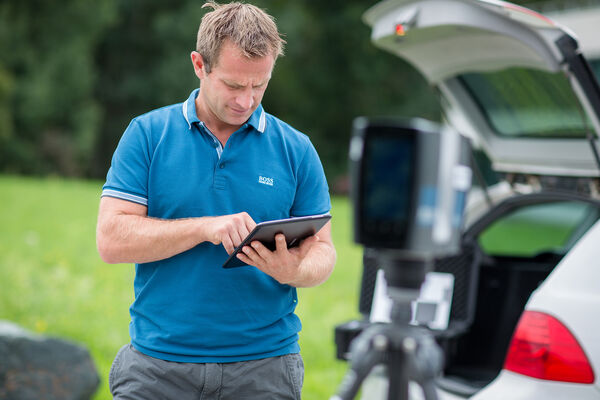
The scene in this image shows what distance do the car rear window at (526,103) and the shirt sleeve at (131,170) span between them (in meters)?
1.80

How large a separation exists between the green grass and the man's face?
10.2ft

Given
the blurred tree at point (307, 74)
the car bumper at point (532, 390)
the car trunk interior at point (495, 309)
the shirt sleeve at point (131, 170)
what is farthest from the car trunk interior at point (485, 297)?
the blurred tree at point (307, 74)

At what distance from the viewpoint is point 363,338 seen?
4.84 feet

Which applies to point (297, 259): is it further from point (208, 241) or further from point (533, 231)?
point (533, 231)

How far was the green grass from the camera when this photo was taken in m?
5.92

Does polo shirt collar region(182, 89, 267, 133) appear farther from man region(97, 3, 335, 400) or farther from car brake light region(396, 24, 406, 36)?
car brake light region(396, 24, 406, 36)

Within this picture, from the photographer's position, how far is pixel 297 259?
2.12m

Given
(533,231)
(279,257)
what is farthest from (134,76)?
(279,257)

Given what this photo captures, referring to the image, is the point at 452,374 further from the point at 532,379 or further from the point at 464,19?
the point at 464,19

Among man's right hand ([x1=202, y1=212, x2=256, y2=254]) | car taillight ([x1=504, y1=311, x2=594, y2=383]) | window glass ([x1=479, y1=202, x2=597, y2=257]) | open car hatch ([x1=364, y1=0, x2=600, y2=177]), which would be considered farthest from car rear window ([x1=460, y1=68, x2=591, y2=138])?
window glass ([x1=479, y1=202, x2=597, y2=257])

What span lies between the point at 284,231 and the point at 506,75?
6.03ft

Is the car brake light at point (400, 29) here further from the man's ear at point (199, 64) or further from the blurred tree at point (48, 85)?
the blurred tree at point (48, 85)

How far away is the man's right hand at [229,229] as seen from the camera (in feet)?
6.52

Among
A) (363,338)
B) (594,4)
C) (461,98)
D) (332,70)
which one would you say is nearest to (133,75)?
(332,70)
